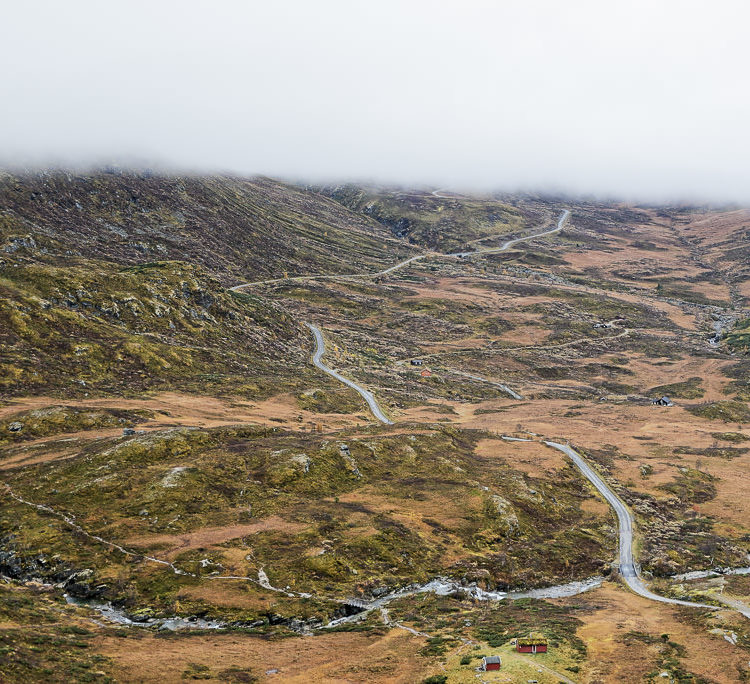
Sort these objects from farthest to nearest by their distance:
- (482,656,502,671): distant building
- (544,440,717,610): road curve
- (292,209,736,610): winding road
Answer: (292,209,736,610): winding road
(544,440,717,610): road curve
(482,656,502,671): distant building

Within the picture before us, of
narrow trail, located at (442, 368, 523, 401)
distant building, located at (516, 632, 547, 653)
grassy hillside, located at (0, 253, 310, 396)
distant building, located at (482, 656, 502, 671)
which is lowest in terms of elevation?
narrow trail, located at (442, 368, 523, 401)

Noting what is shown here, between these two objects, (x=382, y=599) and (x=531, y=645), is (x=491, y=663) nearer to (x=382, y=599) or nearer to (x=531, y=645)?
(x=531, y=645)

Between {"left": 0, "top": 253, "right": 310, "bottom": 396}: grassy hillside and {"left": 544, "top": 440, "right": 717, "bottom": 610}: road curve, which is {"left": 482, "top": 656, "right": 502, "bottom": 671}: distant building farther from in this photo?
{"left": 0, "top": 253, "right": 310, "bottom": 396}: grassy hillside

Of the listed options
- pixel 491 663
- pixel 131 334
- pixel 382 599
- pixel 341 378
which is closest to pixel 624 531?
pixel 382 599

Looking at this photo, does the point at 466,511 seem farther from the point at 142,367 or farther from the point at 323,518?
the point at 142,367

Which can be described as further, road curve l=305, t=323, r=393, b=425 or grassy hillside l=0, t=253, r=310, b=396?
road curve l=305, t=323, r=393, b=425

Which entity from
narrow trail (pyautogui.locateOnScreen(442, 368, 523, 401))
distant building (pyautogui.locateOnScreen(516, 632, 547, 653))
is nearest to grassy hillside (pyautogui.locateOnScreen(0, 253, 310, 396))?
narrow trail (pyautogui.locateOnScreen(442, 368, 523, 401))

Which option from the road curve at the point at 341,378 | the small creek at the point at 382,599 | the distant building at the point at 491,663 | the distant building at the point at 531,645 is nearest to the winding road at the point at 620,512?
the road curve at the point at 341,378
